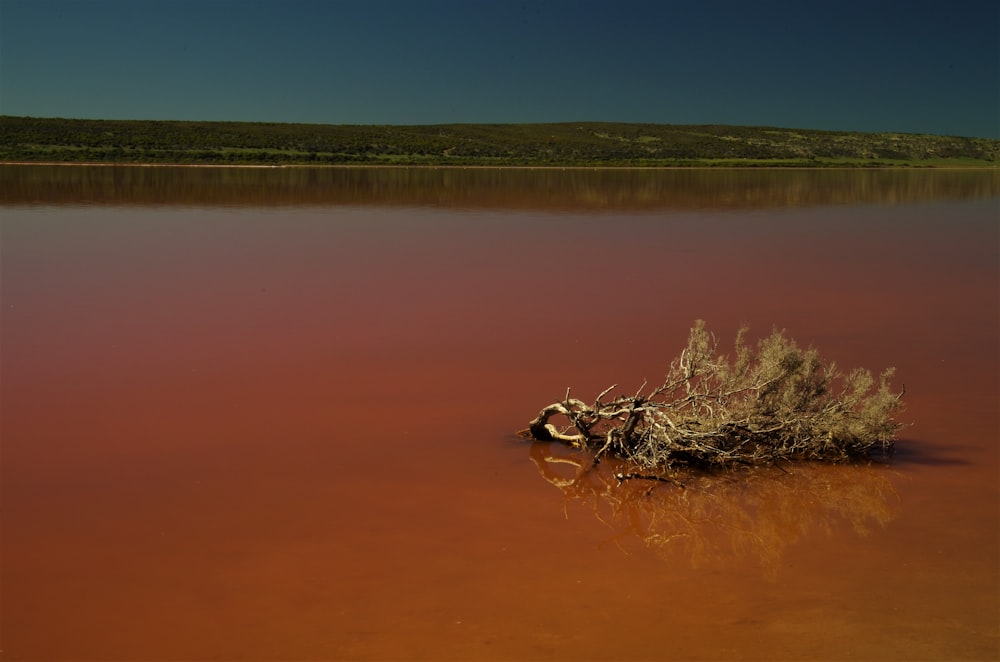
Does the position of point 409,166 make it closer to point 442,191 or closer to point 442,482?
point 442,191

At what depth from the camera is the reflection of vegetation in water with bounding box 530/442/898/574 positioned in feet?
18.5

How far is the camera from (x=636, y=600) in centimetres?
494

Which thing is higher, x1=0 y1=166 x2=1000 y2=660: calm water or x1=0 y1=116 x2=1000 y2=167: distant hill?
x1=0 y1=116 x2=1000 y2=167: distant hill

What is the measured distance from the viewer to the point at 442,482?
6465 millimetres

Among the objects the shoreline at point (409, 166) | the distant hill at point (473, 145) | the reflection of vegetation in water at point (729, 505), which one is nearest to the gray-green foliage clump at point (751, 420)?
the reflection of vegetation in water at point (729, 505)

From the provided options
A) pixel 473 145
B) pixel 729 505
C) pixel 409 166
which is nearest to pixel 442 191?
pixel 409 166

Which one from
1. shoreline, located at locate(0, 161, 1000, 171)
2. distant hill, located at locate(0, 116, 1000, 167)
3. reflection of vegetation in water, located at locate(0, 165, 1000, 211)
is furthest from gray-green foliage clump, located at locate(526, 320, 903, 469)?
distant hill, located at locate(0, 116, 1000, 167)

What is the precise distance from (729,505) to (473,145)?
2988 inches

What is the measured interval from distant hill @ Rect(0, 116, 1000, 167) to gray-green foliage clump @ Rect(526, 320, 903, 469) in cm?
5555

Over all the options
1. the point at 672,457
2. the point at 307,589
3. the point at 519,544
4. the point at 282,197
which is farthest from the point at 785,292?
the point at 282,197

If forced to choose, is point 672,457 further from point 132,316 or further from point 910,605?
point 132,316

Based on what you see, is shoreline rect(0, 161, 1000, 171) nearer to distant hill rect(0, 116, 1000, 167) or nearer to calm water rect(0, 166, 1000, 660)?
distant hill rect(0, 116, 1000, 167)

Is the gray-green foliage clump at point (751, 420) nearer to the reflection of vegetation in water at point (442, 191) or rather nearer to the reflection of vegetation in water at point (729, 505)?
the reflection of vegetation in water at point (729, 505)

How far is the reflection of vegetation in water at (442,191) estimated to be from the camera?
1173 inches
